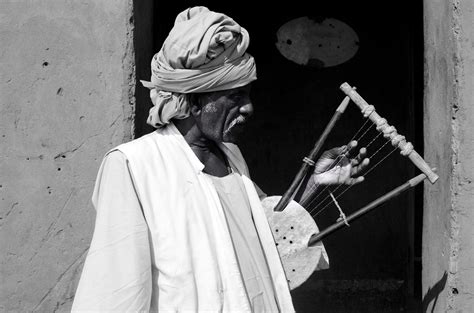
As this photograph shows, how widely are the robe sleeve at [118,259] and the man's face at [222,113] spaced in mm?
362

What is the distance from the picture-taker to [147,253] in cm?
366

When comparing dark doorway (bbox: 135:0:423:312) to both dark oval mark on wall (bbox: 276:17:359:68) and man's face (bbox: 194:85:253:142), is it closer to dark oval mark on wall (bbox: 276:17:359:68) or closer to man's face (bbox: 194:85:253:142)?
dark oval mark on wall (bbox: 276:17:359:68)

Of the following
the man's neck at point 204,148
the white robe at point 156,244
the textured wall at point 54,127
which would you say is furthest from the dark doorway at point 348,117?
the white robe at point 156,244

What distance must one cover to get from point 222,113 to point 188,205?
1.11 ft

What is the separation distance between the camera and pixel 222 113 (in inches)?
155

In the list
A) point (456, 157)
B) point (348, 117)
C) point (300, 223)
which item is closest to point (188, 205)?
point (300, 223)

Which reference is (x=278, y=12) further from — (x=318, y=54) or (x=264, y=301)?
(x=264, y=301)

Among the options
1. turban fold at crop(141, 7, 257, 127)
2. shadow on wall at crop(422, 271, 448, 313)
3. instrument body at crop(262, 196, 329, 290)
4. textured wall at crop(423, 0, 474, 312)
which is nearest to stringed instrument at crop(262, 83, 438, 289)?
instrument body at crop(262, 196, 329, 290)

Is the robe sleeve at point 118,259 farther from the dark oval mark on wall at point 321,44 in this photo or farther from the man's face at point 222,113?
the dark oval mark on wall at point 321,44

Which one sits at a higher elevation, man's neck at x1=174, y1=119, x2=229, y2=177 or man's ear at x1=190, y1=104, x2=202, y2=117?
man's ear at x1=190, y1=104, x2=202, y2=117

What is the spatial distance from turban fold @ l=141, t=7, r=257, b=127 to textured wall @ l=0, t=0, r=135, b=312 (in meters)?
0.59

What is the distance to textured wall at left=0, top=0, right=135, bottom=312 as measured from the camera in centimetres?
444

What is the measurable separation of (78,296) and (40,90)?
1.07 metres

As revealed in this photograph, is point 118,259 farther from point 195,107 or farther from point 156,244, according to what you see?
point 195,107
